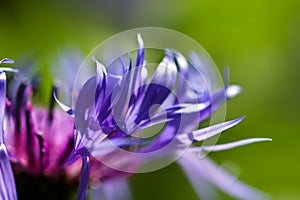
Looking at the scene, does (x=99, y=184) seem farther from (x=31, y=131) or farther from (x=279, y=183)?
(x=279, y=183)

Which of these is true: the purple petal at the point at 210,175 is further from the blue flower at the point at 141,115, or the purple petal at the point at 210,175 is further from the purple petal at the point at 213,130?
the purple petal at the point at 213,130

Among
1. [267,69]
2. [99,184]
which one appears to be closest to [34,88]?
[99,184]

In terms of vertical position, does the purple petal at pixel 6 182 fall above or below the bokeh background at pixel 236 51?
above

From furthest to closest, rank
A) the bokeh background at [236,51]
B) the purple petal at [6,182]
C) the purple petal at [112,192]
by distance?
the bokeh background at [236,51]
the purple petal at [112,192]
the purple petal at [6,182]

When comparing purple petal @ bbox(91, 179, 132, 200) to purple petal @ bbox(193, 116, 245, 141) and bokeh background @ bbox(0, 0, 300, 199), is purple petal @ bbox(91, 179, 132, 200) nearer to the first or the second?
bokeh background @ bbox(0, 0, 300, 199)

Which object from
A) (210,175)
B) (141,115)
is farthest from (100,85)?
(210,175)

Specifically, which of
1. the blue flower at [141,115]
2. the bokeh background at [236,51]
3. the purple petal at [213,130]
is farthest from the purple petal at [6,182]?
the bokeh background at [236,51]

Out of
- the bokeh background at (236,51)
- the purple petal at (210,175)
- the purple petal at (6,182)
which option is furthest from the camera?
the bokeh background at (236,51)

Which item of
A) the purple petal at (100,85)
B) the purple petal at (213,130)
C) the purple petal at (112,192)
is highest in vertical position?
the purple petal at (100,85)
